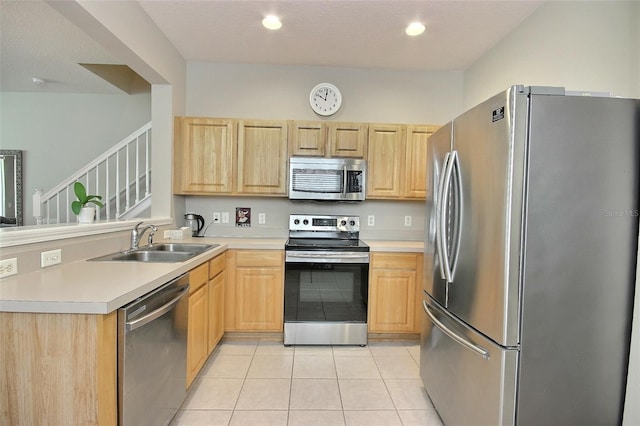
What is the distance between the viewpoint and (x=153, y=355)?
1398mm

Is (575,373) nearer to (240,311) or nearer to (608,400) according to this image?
(608,400)

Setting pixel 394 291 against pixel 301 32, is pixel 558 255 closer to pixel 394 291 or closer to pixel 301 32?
pixel 394 291

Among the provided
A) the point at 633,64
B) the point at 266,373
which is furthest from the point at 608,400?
the point at 266,373

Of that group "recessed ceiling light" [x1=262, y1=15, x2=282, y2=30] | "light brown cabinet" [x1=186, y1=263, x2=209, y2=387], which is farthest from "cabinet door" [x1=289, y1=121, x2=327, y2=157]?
"light brown cabinet" [x1=186, y1=263, x2=209, y2=387]

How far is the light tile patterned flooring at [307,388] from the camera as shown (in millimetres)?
1840

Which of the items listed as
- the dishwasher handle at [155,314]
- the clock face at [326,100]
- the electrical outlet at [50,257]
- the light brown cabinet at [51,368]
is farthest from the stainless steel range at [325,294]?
the light brown cabinet at [51,368]

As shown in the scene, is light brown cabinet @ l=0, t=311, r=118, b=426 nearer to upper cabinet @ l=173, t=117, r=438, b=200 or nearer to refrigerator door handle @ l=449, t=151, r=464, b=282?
refrigerator door handle @ l=449, t=151, r=464, b=282

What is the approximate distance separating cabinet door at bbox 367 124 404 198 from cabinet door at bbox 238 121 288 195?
849 millimetres

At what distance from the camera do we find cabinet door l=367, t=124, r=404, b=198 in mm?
3023

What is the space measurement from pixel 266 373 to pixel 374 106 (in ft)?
8.96

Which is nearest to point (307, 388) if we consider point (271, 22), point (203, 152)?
point (203, 152)

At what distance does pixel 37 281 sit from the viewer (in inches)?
52.6

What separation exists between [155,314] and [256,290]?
139 cm

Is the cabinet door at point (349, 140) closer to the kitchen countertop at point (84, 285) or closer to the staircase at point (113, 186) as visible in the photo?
the kitchen countertop at point (84, 285)
